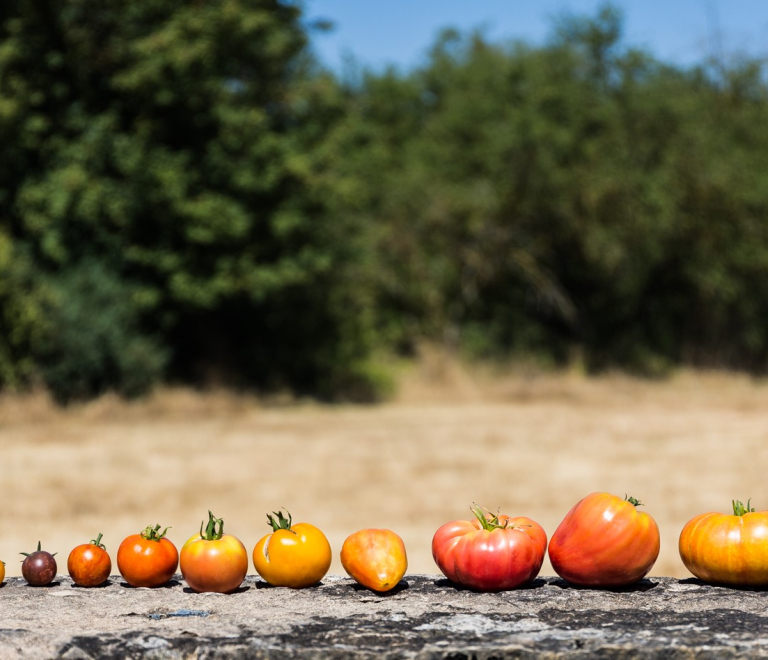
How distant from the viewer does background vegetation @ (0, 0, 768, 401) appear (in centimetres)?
1889

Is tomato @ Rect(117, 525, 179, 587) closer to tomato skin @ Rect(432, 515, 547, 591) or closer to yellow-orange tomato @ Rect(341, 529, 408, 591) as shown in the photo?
yellow-orange tomato @ Rect(341, 529, 408, 591)

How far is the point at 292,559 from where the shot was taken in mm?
2824

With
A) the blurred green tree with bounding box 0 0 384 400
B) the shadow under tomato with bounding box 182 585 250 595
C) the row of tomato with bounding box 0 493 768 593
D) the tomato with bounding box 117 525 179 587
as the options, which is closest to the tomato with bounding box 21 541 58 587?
the row of tomato with bounding box 0 493 768 593

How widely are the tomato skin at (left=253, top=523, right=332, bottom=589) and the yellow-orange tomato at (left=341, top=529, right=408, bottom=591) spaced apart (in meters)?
0.08

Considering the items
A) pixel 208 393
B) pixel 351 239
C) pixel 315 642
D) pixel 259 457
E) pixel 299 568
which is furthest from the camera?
pixel 351 239

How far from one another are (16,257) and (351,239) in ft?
22.9

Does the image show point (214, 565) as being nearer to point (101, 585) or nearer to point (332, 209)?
point (101, 585)

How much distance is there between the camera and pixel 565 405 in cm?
2155

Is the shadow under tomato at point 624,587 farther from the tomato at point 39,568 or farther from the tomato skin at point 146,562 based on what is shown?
the tomato at point 39,568

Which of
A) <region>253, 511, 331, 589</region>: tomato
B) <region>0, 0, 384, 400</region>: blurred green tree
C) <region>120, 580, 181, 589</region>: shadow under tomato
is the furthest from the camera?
<region>0, 0, 384, 400</region>: blurred green tree

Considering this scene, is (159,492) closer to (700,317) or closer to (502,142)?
(502,142)

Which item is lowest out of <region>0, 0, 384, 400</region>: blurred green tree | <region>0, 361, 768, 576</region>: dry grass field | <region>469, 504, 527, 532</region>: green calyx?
<region>0, 361, 768, 576</region>: dry grass field

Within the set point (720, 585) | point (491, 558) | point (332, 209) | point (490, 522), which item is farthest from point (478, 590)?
point (332, 209)

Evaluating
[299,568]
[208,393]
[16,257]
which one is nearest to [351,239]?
[208,393]
